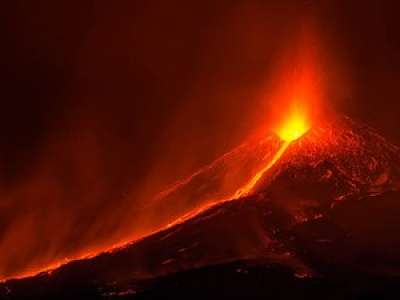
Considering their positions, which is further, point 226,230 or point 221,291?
point 226,230

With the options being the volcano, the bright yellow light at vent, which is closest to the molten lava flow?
the bright yellow light at vent

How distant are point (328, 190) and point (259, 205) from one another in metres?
1.99

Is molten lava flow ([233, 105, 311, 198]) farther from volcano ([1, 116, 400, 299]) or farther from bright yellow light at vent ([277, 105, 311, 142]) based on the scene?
volcano ([1, 116, 400, 299])

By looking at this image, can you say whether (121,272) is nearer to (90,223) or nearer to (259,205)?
(259,205)

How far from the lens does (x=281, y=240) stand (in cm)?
1989

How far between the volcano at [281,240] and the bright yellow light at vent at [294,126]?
79 cm

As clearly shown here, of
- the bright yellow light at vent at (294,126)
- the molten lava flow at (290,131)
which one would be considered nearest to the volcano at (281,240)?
the molten lava flow at (290,131)

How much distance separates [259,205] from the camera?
68.2 feet

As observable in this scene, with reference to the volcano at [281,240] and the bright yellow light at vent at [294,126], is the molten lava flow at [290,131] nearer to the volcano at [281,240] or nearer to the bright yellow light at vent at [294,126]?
the bright yellow light at vent at [294,126]

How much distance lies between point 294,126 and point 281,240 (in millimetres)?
6516

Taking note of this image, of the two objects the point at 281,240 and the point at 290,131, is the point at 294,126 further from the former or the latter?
the point at 281,240

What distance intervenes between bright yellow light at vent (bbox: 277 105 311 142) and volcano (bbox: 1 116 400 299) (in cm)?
79

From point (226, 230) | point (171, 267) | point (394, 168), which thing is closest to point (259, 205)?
point (226, 230)

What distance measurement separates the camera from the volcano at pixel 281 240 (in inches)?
725
